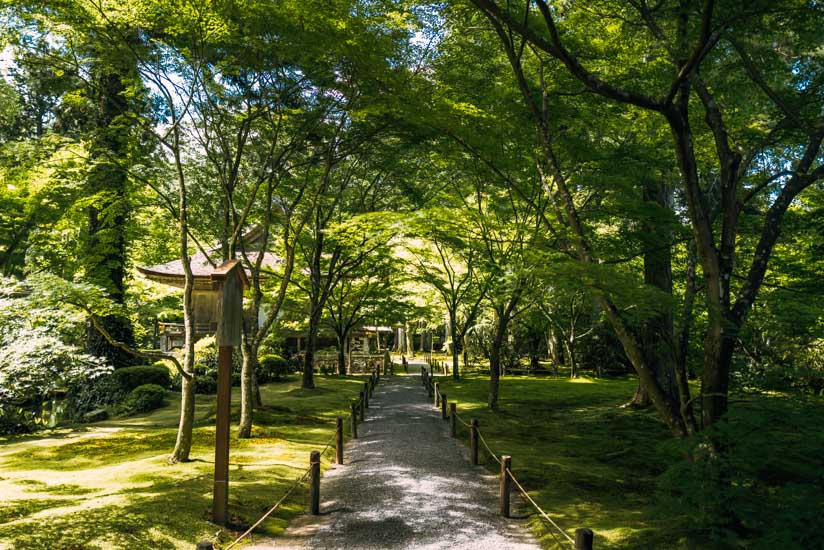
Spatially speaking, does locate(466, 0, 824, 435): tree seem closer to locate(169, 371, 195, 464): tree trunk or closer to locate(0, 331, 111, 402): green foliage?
locate(169, 371, 195, 464): tree trunk

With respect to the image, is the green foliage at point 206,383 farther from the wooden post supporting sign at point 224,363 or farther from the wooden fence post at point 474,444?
the wooden post supporting sign at point 224,363

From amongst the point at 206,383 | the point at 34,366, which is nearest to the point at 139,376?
the point at 206,383

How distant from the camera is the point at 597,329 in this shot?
108 feet

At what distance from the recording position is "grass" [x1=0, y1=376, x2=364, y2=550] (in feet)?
20.4

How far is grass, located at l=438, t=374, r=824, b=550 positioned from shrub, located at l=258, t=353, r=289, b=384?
31.9 feet

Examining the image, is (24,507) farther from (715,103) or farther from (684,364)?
(715,103)

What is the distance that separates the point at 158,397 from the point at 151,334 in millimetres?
27556

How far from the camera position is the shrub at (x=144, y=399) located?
17.0 metres

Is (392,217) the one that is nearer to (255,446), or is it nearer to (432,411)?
(255,446)

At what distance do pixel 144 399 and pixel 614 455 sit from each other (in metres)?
14.0

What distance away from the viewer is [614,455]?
39.7 ft

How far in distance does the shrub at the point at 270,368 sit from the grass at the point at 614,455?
973 cm

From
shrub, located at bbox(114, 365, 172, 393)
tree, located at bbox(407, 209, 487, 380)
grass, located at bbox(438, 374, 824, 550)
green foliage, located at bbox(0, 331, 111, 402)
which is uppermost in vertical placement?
tree, located at bbox(407, 209, 487, 380)

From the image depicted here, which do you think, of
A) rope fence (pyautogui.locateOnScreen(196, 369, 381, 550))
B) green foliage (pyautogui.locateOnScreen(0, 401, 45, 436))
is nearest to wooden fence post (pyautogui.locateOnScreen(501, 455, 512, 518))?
rope fence (pyautogui.locateOnScreen(196, 369, 381, 550))
